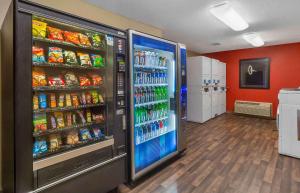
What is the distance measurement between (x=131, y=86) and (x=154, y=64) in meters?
0.76

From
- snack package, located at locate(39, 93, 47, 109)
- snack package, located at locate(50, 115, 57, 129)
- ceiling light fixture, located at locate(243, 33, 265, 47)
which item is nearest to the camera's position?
snack package, located at locate(39, 93, 47, 109)

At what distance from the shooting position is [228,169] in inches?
104

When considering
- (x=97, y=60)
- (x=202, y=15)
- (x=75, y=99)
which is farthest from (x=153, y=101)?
(x=202, y=15)

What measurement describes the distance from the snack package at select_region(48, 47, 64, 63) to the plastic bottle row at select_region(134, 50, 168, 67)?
3.10ft

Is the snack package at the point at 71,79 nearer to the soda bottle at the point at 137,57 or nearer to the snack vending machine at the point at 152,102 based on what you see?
the snack vending machine at the point at 152,102

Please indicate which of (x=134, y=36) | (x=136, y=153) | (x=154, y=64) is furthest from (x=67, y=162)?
(x=154, y=64)

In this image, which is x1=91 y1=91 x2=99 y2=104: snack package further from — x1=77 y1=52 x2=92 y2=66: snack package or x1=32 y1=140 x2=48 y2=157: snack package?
x1=32 y1=140 x2=48 y2=157: snack package

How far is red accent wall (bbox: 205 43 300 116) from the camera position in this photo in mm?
5648

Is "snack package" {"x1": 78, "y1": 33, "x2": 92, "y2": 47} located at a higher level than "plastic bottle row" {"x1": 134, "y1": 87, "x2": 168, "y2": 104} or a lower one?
higher

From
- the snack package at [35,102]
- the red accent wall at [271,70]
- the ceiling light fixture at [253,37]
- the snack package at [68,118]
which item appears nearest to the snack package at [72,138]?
the snack package at [68,118]

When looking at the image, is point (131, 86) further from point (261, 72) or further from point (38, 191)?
point (261, 72)

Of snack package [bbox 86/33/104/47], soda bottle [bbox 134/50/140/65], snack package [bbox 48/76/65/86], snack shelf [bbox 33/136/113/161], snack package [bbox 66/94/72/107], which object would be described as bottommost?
snack shelf [bbox 33/136/113/161]

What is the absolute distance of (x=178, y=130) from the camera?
2938 mm

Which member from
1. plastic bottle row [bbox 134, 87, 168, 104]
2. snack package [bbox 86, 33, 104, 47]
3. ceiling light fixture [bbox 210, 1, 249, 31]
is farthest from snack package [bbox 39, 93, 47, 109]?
ceiling light fixture [bbox 210, 1, 249, 31]
